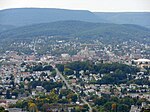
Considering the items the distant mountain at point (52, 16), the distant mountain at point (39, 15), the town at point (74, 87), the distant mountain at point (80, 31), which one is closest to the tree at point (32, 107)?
the town at point (74, 87)

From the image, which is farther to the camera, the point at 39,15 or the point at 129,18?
the point at 129,18

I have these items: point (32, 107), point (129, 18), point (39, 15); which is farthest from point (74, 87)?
point (129, 18)

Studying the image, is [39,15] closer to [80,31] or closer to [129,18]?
[129,18]

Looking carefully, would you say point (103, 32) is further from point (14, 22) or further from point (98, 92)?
point (98, 92)

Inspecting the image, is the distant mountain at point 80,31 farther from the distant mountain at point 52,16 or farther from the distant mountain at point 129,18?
the distant mountain at point 129,18

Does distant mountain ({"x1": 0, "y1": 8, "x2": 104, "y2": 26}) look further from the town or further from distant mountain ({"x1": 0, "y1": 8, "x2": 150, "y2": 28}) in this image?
the town

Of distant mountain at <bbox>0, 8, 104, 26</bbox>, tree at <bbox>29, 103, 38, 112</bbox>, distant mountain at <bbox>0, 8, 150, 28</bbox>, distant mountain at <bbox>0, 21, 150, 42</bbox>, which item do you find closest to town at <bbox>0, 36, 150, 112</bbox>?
tree at <bbox>29, 103, 38, 112</bbox>
